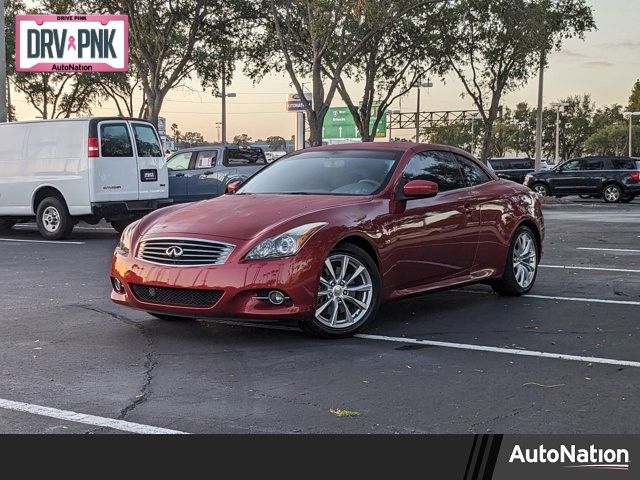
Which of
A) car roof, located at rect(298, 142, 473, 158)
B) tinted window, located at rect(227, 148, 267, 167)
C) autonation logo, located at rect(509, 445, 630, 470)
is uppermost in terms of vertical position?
tinted window, located at rect(227, 148, 267, 167)

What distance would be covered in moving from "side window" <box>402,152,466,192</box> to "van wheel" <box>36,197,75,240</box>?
8.68 meters

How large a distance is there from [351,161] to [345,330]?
1754mm

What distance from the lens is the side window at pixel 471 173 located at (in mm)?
8703

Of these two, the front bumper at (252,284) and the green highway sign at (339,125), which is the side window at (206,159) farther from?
the green highway sign at (339,125)

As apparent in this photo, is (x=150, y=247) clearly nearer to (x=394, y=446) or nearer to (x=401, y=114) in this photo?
(x=394, y=446)

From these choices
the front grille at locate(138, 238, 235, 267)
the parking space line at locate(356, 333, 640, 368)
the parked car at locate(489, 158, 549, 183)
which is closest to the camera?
the parking space line at locate(356, 333, 640, 368)

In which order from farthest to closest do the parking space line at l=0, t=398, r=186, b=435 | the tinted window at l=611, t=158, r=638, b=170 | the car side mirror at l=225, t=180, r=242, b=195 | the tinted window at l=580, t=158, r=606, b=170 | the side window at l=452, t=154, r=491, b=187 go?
the tinted window at l=580, t=158, r=606, b=170 → the tinted window at l=611, t=158, r=638, b=170 → the side window at l=452, t=154, r=491, b=187 → the car side mirror at l=225, t=180, r=242, b=195 → the parking space line at l=0, t=398, r=186, b=435

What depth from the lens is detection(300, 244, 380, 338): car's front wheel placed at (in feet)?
22.5

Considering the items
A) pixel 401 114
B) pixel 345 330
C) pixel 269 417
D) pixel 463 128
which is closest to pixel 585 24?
pixel 345 330

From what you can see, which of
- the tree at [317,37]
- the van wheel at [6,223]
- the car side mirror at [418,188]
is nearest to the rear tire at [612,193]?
the tree at [317,37]

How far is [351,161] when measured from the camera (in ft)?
26.3

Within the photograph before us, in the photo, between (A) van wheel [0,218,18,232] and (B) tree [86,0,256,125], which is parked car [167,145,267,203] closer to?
(A) van wheel [0,218,18,232]

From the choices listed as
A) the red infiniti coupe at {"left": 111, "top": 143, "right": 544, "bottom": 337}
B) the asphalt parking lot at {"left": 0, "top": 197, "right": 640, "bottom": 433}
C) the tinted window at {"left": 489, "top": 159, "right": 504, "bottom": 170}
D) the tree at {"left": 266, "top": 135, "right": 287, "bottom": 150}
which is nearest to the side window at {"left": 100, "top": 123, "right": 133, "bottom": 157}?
the asphalt parking lot at {"left": 0, "top": 197, "right": 640, "bottom": 433}

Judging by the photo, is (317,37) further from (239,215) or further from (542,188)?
(239,215)
